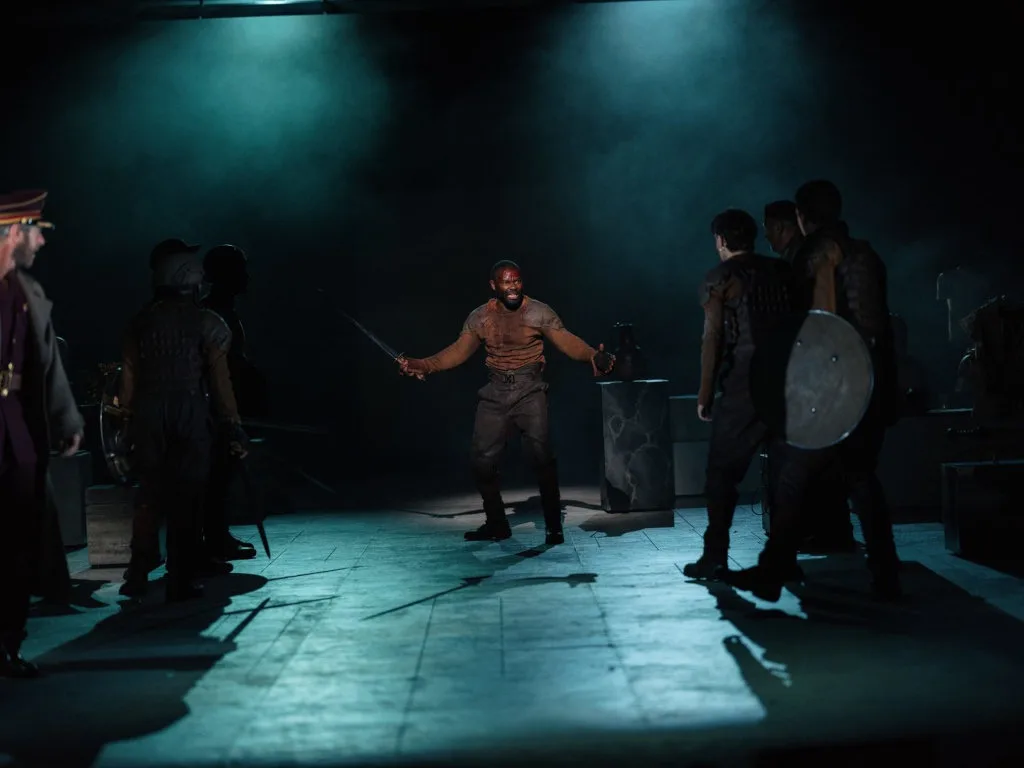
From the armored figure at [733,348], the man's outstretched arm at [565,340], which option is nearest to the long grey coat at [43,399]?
the armored figure at [733,348]

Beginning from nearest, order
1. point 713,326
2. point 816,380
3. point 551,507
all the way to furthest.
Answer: point 816,380 < point 713,326 < point 551,507

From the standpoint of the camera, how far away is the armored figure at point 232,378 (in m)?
7.50

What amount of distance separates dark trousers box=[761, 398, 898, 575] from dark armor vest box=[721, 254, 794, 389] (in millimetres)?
586

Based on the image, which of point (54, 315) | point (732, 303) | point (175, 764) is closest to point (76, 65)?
point (54, 315)

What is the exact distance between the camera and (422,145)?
12633mm

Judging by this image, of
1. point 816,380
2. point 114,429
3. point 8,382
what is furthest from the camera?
point 114,429

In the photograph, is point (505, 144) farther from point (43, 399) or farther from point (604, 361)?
point (43, 399)

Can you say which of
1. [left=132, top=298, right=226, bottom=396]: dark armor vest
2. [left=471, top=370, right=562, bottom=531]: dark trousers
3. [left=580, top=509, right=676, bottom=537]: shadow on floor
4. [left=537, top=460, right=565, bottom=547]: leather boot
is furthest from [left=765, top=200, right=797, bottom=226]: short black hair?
[left=132, top=298, right=226, bottom=396]: dark armor vest

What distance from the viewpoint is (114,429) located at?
6637mm

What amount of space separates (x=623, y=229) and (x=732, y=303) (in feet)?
22.9

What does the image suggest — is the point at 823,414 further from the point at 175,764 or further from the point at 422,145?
the point at 422,145

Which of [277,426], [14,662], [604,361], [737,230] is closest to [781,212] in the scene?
[737,230]

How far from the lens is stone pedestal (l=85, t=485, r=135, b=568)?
773 centimetres

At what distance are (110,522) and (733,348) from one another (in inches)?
157
